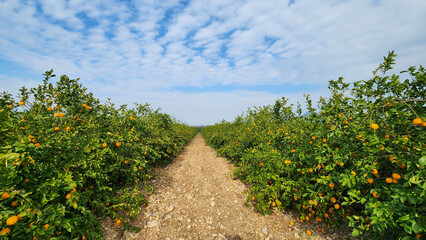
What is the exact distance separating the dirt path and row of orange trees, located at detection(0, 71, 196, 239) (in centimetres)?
41

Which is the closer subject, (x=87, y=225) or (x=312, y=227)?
(x=87, y=225)

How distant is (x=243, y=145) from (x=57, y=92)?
5.11m

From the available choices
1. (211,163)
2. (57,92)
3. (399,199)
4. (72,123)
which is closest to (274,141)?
(399,199)

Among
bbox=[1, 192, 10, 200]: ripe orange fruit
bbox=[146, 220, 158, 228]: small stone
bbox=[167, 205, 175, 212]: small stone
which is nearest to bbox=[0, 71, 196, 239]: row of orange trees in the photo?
bbox=[1, 192, 10, 200]: ripe orange fruit

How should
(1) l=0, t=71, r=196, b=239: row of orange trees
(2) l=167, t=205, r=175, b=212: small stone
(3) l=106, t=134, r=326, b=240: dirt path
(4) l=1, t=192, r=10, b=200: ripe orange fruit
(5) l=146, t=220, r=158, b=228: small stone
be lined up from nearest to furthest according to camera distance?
1. (4) l=1, t=192, r=10, b=200: ripe orange fruit
2. (1) l=0, t=71, r=196, b=239: row of orange trees
3. (3) l=106, t=134, r=326, b=240: dirt path
4. (5) l=146, t=220, r=158, b=228: small stone
5. (2) l=167, t=205, r=175, b=212: small stone

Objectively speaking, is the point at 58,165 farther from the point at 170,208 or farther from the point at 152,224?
the point at 170,208

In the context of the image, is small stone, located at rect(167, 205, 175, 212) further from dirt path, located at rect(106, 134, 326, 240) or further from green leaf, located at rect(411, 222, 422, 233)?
green leaf, located at rect(411, 222, 422, 233)

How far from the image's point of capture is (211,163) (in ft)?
22.8

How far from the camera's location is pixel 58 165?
81.7 inches

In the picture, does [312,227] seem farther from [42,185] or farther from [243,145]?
[42,185]

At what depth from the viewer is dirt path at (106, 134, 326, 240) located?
8.84 feet

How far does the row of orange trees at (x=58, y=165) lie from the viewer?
58.6 inches

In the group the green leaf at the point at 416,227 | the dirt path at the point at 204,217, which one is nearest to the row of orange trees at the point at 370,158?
the green leaf at the point at 416,227

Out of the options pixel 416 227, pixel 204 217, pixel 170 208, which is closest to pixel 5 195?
pixel 170 208
